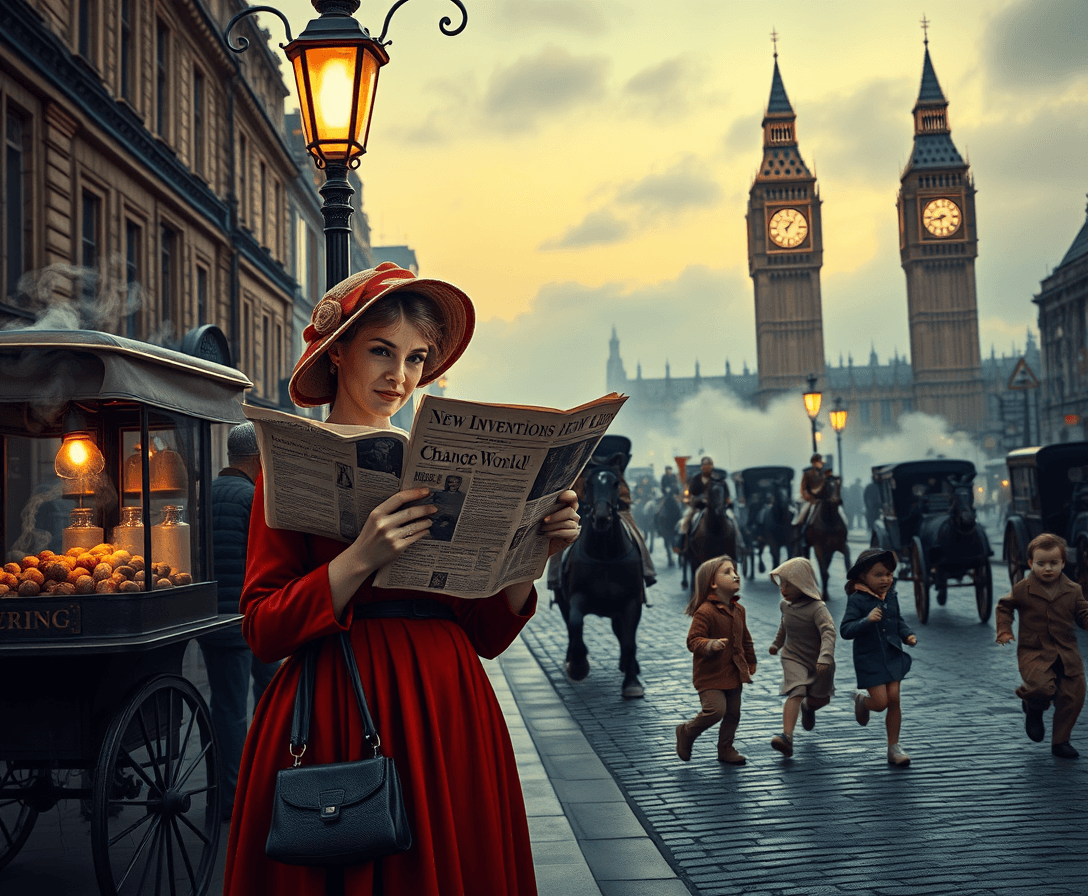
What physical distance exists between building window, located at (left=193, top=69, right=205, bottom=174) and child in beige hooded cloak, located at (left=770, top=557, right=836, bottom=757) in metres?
18.6

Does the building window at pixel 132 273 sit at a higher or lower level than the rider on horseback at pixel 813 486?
higher

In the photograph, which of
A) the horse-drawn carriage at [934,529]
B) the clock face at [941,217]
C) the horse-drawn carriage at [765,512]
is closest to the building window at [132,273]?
the horse-drawn carriage at [765,512]

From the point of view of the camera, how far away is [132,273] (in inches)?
709

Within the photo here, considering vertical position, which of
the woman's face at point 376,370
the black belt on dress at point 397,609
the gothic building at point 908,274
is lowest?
the black belt on dress at point 397,609

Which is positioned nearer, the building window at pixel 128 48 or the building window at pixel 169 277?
the building window at pixel 128 48

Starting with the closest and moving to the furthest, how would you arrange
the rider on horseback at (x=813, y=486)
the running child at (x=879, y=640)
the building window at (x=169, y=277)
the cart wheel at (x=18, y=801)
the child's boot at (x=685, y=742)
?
1. the cart wheel at (x=18, y=801)
2. the running child at (x=879, y=640)
3. the child's boot at (x=685, y=742)
4. the rider on horseback at (x=813, y=486)
5. the building window at (x=169, y=277)

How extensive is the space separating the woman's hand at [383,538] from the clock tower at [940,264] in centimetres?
10016

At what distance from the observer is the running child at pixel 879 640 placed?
629cm

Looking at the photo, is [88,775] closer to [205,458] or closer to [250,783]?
[205,458]

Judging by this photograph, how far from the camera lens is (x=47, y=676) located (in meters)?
3.77

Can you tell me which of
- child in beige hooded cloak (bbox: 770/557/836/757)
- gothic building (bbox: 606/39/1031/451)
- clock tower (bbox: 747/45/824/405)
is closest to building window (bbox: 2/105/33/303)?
child in beige hooded cloak (bbox: 770/557/836/757)

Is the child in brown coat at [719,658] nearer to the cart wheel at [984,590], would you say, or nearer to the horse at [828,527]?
the cart wheel at [984,590]

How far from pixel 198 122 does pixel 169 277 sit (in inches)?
157

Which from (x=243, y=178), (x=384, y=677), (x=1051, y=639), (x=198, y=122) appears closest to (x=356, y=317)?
(x=384, y=677)
